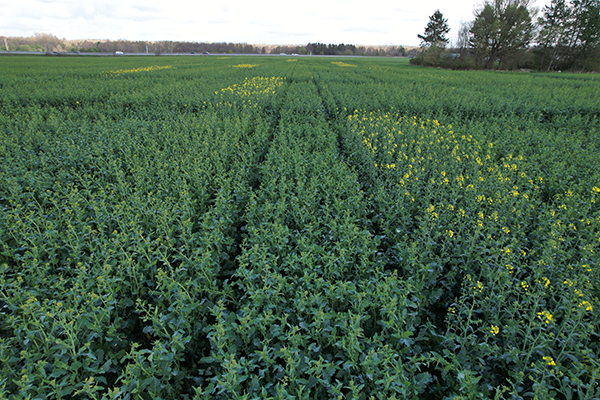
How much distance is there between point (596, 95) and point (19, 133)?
25.1m

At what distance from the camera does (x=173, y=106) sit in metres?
12.6

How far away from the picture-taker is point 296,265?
3445 mm

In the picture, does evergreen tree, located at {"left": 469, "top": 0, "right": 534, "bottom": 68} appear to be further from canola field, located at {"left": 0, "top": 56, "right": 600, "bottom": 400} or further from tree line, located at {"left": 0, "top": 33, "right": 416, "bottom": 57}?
tree line, located at {"left": 0, "top": 33, "right": 416, "bottom": 57}

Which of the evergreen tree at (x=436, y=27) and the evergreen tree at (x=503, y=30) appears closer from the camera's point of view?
the evergreen tree at (x=503, y=30)

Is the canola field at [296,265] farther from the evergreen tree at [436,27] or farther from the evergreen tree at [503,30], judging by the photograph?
the evergreen tree at [436,27]

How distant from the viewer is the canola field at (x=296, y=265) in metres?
2.43

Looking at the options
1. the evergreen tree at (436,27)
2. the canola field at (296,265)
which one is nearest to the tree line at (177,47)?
the evergreen tree at (436,27)

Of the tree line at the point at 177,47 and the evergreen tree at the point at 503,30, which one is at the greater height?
the tree line at the point at 177,47

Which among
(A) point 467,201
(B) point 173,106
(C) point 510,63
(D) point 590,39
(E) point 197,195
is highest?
(D) point 590,39

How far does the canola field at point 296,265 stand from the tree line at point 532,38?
1673 inches

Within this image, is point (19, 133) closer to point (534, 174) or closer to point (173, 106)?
point (173, 106)

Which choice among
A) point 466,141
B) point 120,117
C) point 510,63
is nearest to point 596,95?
point 466,141

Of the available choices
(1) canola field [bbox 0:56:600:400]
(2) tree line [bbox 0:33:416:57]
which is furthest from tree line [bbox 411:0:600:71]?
(2) tree line [bbox 0:33:416:57]

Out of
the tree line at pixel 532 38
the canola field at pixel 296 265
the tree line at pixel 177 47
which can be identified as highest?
the tree line at pixel 177 47
